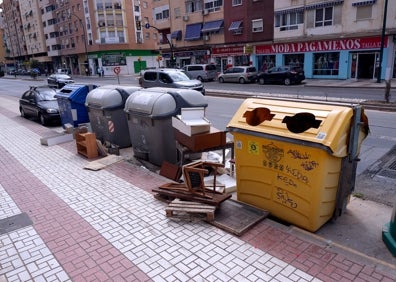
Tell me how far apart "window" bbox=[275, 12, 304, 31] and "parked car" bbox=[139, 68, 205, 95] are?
15.0 m

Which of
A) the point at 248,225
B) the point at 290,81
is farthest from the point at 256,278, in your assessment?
the point at 290,81

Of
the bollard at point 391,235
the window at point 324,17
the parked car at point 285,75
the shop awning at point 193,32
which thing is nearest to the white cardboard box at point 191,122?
the bollard at point 391,235

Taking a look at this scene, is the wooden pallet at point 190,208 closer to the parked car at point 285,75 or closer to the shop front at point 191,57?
the parked car at point 285,75

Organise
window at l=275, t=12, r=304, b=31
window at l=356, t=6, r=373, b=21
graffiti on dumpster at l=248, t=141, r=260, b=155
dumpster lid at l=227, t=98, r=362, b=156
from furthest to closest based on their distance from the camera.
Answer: window at l=275, t=12, r=304, b=31 → window at l=356, t=6, r=373, b=21 → graffiti on dumpster at l=248, t=141, r=260, b=155 → dumpster lid at l=227, t=98, r=362, b=156

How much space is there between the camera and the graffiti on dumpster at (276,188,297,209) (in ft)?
14.3

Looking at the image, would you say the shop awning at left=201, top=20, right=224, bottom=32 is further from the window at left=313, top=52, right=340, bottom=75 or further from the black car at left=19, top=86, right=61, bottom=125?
the black car at left=19, top=86, right=61, bottom=125

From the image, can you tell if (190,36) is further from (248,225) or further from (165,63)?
(248,225)

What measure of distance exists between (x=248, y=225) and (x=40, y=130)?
10440 mm

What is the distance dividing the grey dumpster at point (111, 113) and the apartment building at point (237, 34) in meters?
12.7

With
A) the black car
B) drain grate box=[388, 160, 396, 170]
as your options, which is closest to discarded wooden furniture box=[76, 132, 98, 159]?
the black car

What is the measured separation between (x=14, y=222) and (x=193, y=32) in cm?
4077

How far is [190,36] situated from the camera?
43.2m

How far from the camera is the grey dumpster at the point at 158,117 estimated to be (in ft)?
22.4

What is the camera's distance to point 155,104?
270 inches
